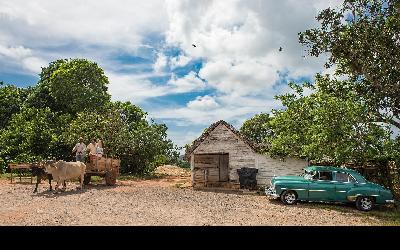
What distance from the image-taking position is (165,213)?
13.5m

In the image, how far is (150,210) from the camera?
14039 millimetres

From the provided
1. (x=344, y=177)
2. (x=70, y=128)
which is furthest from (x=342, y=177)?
(x=70, y=128)

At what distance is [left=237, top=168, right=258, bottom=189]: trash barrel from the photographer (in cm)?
2377

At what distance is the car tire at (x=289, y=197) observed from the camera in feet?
58.1

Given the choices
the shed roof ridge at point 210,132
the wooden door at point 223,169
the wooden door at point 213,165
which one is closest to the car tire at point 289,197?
the shed roof ridge at point 210,132

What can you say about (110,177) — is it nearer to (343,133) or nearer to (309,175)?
(309,175)

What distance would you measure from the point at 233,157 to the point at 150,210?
11921 millimetres

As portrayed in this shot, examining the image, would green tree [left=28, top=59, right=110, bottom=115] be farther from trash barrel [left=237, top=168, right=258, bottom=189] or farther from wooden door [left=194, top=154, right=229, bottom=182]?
trash barrel [left=237, top=168, right=258, bottom=189]

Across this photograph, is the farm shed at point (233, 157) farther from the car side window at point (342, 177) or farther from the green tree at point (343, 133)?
the car side window at point (342, 177)

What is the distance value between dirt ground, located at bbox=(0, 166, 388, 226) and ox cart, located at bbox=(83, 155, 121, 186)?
212cm

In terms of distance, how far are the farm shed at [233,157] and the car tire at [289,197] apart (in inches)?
233

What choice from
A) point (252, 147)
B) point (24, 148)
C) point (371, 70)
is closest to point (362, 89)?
point (371, 70)

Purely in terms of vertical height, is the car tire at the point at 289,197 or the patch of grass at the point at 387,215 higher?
the car tire at the point at 289,197
